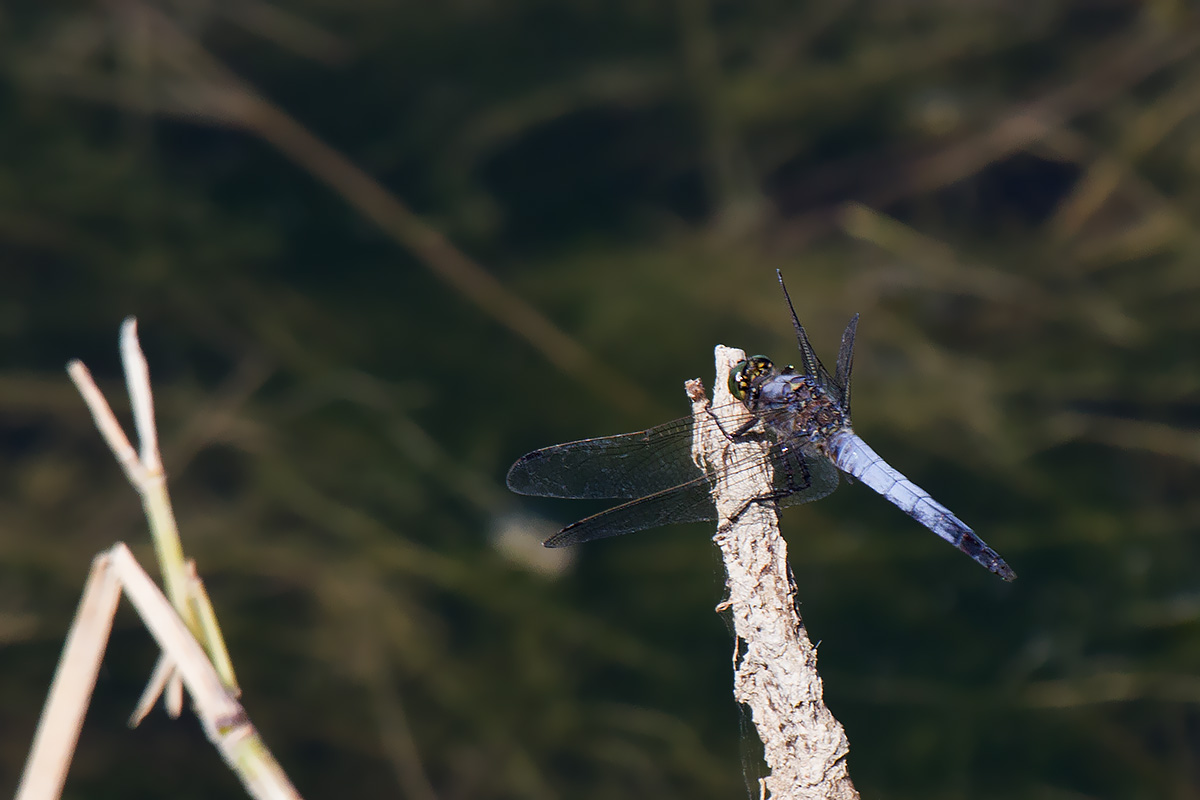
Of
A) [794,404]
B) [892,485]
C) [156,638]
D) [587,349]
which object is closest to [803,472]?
[794,404]

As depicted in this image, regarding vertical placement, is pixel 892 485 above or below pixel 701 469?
above

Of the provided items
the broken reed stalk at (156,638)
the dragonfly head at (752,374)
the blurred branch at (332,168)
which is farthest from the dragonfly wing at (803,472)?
the blurred branch at (332,168)

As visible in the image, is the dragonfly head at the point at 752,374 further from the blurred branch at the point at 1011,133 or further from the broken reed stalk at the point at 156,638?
the blurred branch at the point at 1011,133

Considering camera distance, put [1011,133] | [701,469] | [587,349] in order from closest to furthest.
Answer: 1. [701,469]
2. [587,349]
3. [1011,133]

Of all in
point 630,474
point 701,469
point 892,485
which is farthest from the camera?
point 892,485

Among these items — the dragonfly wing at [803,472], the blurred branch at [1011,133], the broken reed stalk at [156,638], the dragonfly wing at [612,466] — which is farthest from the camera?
the blurred branch at [1011,133]

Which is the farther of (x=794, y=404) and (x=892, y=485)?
(x=892, y=485)

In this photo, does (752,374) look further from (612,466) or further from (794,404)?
(612,466)

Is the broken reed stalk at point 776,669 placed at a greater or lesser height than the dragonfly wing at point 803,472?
lesser
